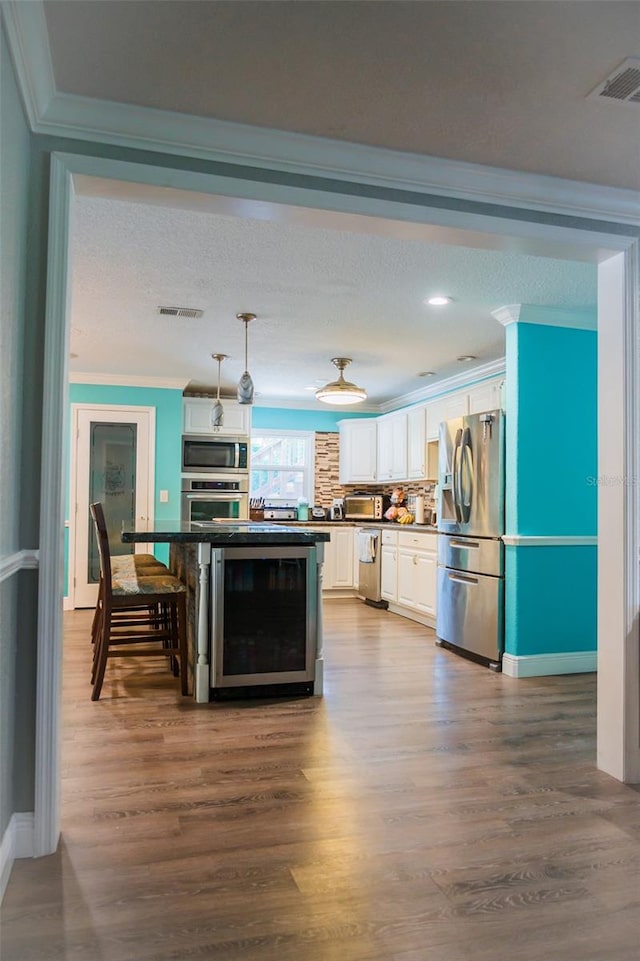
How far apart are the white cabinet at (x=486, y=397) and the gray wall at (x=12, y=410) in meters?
3.92

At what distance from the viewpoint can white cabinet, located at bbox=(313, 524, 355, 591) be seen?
7.27 meters

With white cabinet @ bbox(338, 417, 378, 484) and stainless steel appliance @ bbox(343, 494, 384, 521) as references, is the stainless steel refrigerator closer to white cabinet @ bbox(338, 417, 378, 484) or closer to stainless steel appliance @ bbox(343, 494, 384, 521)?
white cabinet @ bbox(338, 417, 378, 484)

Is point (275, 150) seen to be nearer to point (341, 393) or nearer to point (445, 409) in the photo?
point (341, 393)

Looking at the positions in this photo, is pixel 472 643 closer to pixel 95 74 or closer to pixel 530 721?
pixel 530 721

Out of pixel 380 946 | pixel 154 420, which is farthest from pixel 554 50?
pixel 154 420

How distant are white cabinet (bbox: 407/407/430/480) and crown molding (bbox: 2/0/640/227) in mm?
3877

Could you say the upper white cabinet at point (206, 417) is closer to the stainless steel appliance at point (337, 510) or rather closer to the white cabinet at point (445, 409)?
the stainless steel appliance at point (337, 510)

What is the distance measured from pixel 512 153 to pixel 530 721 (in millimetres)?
2579

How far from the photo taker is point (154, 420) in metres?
6.50

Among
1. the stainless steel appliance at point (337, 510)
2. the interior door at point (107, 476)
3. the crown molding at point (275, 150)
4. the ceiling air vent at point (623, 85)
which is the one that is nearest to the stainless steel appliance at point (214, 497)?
the interior door at point (107, 476)

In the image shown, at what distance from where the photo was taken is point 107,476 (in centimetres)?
635

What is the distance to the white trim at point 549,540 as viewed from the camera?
13.5 ft

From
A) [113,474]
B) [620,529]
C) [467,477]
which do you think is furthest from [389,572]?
[620,529]

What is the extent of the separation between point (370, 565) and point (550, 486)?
9.46 feet
